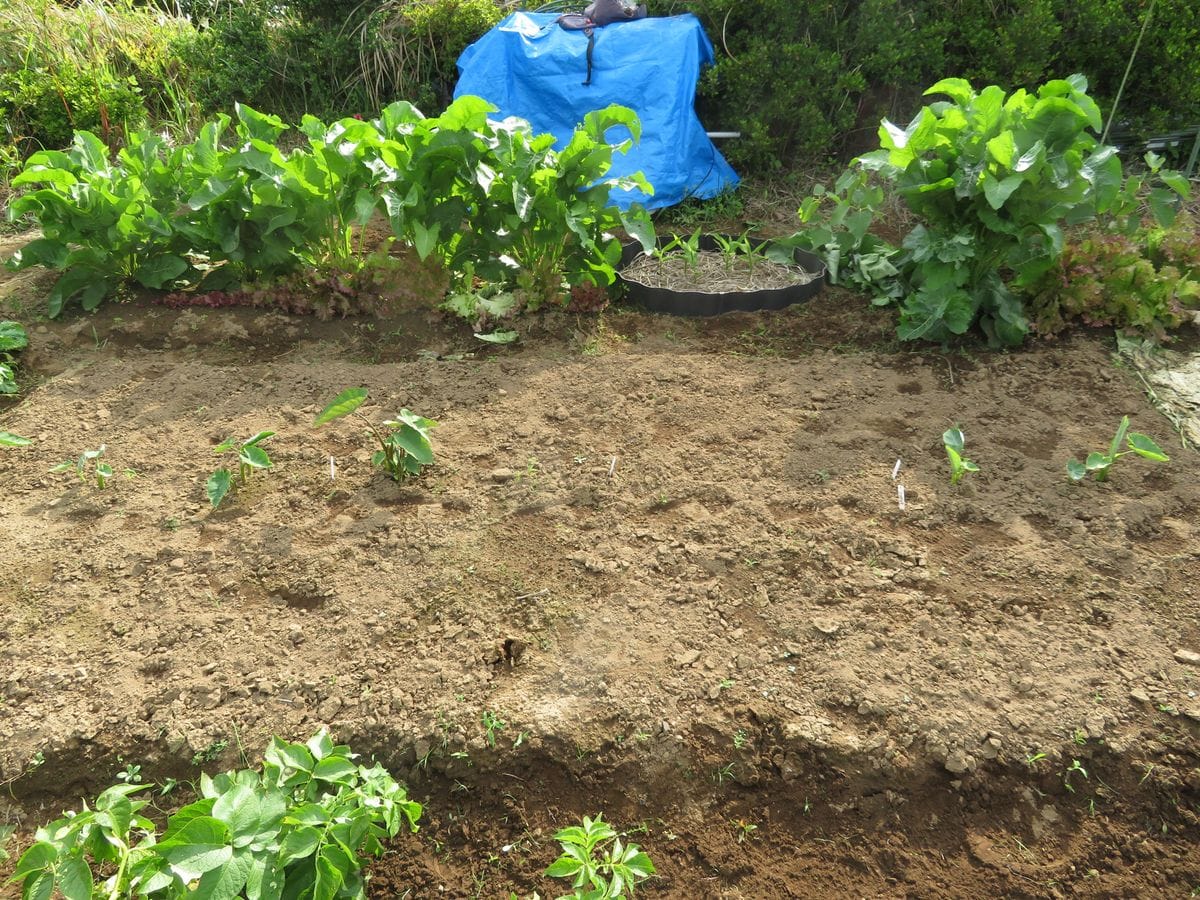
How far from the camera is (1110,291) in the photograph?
3381 mm

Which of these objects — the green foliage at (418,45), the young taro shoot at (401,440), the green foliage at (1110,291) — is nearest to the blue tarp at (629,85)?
the green foliage at (418,45)

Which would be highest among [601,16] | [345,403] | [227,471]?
[601,16]

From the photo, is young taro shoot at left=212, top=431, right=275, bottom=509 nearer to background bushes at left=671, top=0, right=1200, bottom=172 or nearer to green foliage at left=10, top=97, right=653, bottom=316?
green foliage at left=10, top=97, right=653, bottom=316

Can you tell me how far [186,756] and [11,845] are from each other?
42 cm

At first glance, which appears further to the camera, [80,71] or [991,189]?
[80,71]

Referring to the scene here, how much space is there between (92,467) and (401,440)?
1200 millimetres

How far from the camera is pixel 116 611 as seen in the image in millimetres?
2322

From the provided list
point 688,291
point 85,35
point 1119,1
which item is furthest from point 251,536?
point 85,35

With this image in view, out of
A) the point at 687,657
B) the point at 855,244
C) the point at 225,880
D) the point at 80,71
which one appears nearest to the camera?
the point at 225,880

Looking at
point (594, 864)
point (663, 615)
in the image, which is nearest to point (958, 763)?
point (663, 615)

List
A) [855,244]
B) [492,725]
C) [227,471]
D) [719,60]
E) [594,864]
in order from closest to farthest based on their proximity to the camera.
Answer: [594,864] → [492,725] → [227,471] → [855,244] → [719,60]

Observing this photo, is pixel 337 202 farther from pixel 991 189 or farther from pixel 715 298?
pixel 991 189

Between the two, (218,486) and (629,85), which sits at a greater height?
(629,85)

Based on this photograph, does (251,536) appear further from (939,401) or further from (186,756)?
(939,401)
